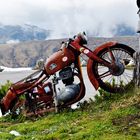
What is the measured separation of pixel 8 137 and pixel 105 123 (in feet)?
7.24

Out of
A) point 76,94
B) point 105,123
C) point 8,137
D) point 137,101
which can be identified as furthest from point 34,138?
point 76,94

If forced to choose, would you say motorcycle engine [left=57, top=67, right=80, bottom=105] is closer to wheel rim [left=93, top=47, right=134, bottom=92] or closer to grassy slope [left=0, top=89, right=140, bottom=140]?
grassy slope [left=0, top=89, right=140, bottom=140]

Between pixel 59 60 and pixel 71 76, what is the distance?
1.91 ft

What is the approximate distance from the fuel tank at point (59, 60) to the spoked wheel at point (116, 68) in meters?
0.72

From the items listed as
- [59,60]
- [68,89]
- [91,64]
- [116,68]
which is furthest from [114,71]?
[59,60]

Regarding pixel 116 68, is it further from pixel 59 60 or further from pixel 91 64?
pixel 59 60

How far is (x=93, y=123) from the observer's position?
35.5ft

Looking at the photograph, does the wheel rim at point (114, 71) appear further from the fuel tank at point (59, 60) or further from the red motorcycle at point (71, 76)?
the fuel tank at point (59, 60)

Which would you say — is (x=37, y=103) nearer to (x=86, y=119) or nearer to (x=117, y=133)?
(x=86, y=119)

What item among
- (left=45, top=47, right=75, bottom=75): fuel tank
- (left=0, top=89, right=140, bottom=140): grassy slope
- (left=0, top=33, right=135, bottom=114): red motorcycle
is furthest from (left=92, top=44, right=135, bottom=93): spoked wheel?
(left=45, top=47, right=75, bottom=75): fuel tank

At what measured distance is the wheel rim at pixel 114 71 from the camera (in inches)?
529

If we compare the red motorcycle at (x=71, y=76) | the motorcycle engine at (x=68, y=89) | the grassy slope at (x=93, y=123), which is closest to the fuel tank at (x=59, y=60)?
the red motorcycle at (x=71, y=76)

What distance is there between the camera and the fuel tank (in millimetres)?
13859

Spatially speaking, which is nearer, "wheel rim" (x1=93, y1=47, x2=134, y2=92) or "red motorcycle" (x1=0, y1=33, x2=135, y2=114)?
"wheel rim" (x1=93, y1=47, x2=134, y2=92)
